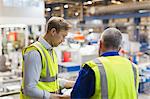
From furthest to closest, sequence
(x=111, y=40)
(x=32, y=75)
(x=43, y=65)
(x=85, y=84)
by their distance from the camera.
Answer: (x=43, y=65), (x=32, y=75), (x=111, y=40), (x=85, y=84)

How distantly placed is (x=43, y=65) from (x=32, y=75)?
0.46ft

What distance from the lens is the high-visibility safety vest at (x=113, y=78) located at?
5.37 ft

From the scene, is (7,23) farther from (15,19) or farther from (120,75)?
(120,75)

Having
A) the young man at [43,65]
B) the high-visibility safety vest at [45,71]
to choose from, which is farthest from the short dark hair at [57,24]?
the high-visibility safety vest at [45,71]

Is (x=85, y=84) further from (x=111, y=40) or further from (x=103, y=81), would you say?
(x=111, y=40)

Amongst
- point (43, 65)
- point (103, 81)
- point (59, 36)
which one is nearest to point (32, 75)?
point (43, 65)

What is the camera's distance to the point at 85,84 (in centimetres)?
162

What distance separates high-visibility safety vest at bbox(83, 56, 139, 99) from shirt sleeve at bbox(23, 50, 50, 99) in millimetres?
452

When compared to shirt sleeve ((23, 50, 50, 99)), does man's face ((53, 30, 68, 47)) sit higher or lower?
higher

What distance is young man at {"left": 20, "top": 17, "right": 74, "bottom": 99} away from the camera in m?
1.91

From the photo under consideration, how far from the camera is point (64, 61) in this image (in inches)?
204

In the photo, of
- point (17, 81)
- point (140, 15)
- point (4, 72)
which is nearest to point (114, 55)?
point (17, 81)

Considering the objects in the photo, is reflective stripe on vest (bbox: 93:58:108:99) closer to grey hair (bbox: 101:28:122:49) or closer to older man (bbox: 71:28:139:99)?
older man (bbox: 71:28:139:99)

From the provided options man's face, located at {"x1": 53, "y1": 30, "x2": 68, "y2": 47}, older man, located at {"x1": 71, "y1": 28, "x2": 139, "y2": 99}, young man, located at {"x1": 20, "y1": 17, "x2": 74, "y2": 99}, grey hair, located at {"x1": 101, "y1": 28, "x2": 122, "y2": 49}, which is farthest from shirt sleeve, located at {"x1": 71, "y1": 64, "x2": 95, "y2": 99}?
man's face, located at {"x1": 53, "y1": 30, "x2": 68, "y2": 47}
